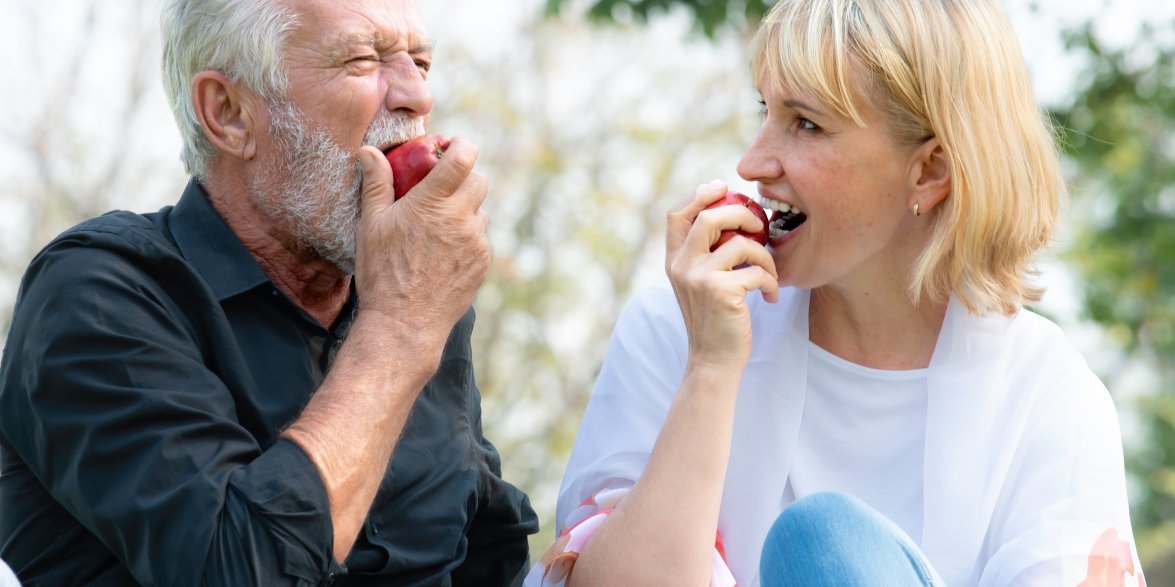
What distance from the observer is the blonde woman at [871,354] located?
257 centimetres

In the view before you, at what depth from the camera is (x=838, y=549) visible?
7.30ft

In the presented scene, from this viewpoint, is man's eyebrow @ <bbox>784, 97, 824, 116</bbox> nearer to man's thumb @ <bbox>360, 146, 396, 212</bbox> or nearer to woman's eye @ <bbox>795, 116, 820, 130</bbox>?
woman's eye @ <bbox>795, 116, 820, 130</bbox>

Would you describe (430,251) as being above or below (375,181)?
below

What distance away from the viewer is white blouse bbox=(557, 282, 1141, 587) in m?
2.59

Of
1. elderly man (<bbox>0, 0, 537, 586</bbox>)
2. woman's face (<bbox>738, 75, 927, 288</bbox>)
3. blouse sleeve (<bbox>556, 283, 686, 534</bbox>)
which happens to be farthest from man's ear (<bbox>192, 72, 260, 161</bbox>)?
woman's face (<bbox>738, 75, 927, 288</bbox>)

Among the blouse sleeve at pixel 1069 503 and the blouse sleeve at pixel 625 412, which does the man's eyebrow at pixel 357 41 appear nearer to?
the blouse sleeve at pixel 625 412

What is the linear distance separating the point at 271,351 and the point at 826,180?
3.84ft

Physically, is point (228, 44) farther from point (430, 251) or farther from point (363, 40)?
point (430, 251)

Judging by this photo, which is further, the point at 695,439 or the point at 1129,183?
the point at 1129,183

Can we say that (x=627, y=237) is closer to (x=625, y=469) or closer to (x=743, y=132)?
(x=743, y=132)

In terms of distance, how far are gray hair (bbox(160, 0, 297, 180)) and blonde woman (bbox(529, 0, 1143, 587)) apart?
91 centimetres

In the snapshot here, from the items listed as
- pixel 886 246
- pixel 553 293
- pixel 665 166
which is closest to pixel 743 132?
pixel 665 166

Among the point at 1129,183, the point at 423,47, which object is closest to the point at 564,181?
the point at 1129,183

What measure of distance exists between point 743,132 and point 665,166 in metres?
0.92
